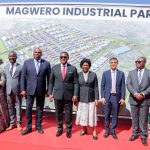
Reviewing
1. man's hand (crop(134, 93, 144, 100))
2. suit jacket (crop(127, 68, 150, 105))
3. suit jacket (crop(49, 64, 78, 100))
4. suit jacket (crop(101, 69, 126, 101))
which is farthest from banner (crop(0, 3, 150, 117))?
suit jacket (crop(49, 64, 78, 100))

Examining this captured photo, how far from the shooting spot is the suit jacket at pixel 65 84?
16.1 feet

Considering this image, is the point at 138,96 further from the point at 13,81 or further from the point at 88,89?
the point at 13,81

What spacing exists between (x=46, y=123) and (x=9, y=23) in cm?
238

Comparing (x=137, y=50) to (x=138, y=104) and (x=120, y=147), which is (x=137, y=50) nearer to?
(x=138, y=104)

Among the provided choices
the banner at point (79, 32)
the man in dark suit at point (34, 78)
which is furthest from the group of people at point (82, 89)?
the banner at point (79, 32)

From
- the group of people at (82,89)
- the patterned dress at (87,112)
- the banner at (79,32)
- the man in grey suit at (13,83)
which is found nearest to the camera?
the group of people at (82,89)

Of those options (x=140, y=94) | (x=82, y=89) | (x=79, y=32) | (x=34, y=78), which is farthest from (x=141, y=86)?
(x=79, y=32)

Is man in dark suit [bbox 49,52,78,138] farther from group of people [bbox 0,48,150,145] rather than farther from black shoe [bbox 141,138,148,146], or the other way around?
black shoe [bbox 141,138,148,146]

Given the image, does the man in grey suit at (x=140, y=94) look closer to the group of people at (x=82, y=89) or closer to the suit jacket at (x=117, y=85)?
the group of people at (x=82, y=89)

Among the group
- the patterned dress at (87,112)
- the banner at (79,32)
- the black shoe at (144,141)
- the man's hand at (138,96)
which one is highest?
the banner at (79,32)

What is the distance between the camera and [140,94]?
15.5ft

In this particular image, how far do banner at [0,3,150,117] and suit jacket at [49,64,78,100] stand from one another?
1044 millimetres

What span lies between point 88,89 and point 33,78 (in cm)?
97

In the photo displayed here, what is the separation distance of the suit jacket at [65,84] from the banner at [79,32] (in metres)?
1.04
